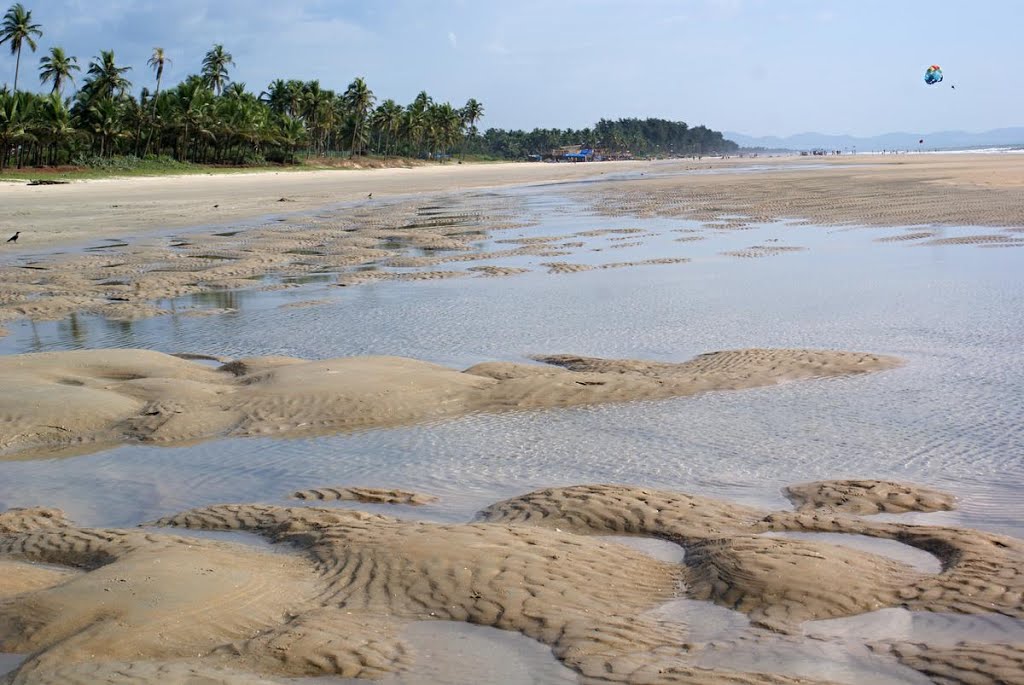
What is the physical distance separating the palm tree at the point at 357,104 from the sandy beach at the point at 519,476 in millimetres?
95461

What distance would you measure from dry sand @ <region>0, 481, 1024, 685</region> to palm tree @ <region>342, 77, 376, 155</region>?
105 meters

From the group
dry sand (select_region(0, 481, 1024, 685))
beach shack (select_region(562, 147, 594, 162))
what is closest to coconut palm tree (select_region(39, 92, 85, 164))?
dry sand (select_region(0, 481, 1024, 685))

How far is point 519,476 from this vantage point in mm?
6816

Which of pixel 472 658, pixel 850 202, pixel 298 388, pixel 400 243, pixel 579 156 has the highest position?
pixel 579 156

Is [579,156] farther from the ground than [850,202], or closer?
farther from the ground

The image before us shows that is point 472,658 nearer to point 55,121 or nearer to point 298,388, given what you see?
point 298,388

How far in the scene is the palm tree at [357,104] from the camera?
358ft

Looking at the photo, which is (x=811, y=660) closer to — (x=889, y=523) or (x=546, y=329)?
(x=889, y=523)

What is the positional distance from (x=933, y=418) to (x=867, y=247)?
43.3 ft

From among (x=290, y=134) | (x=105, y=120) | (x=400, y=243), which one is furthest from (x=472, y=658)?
(x=290, y=134)

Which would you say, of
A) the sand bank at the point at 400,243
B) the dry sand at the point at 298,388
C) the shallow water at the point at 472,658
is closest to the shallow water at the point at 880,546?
the shallow water at the point at 472,658

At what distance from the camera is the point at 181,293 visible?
16.0 m

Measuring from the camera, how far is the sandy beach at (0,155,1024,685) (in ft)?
13.6

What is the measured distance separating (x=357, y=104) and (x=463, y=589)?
11002 centimetres
